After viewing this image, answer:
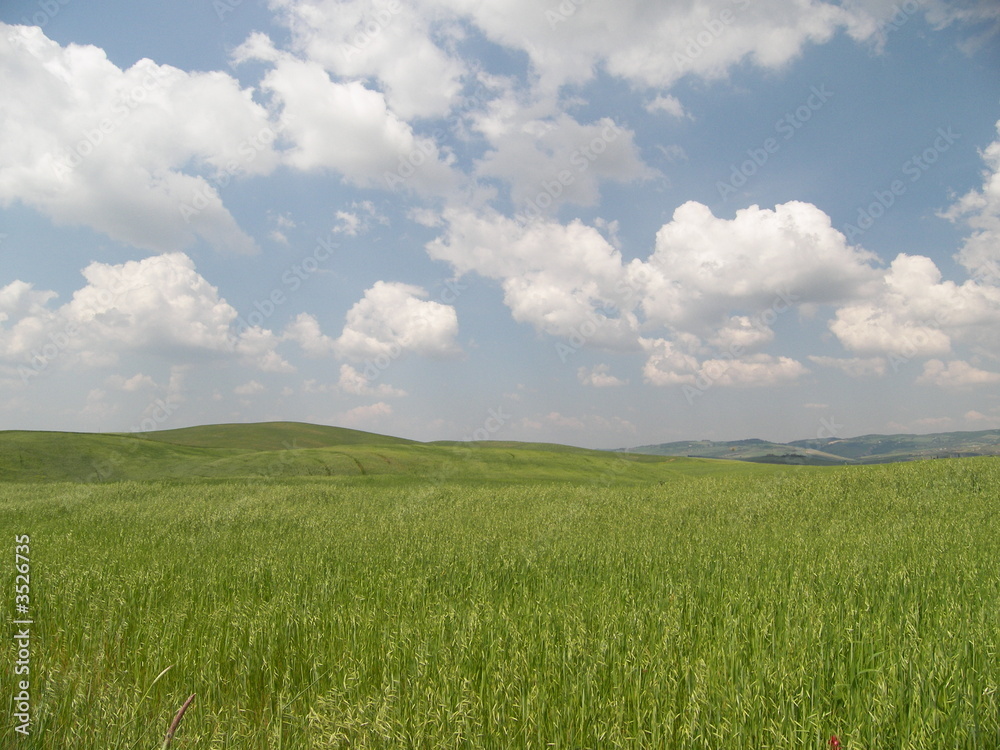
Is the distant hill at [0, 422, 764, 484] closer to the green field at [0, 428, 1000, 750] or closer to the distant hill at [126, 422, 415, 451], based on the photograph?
the green field at [0, 428, 1000, 750]

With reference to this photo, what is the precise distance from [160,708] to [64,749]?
0.77 m

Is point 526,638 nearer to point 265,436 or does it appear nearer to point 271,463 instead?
point 271,463

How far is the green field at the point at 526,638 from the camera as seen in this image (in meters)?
3.37

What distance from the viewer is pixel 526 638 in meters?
4.65

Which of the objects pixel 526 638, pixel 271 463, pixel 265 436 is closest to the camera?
pixel 526 638

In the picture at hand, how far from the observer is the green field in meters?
3.37

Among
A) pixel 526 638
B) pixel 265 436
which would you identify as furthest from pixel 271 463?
pixel 265 436

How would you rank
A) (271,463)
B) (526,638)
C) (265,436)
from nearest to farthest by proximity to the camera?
(526,638)
(271,463)
(265,436)

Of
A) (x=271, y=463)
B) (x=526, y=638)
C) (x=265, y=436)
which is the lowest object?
(x=265, y=436)

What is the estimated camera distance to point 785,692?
358 centimetres

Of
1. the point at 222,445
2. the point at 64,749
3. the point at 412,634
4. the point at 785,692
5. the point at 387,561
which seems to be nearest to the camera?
the point at 64,749

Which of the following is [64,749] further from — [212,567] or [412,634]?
[212,567]

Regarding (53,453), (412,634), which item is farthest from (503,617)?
(53,453)

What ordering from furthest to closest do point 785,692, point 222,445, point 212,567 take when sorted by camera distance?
point 222,445 < point 212,567 < point 785,692
